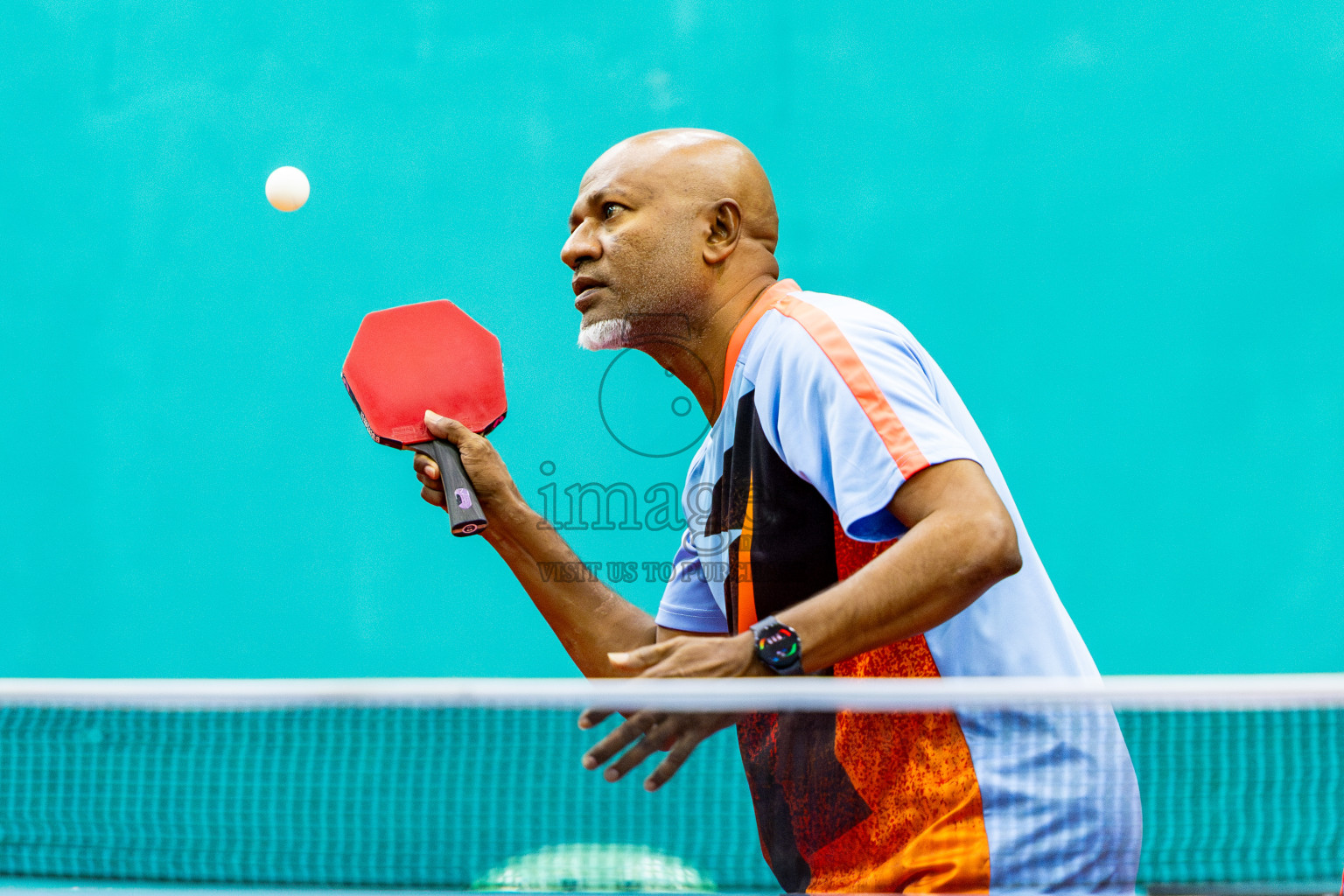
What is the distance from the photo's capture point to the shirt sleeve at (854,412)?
1.46m

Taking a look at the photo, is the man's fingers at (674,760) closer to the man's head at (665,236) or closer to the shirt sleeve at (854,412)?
the shirt sleeve at (854,412)

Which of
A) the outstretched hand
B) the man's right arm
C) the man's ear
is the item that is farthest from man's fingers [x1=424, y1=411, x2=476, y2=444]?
the outstretched hand

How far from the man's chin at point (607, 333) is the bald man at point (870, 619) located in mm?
97

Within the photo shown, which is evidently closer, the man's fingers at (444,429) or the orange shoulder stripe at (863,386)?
the orange shoulder stripe at (863,386)

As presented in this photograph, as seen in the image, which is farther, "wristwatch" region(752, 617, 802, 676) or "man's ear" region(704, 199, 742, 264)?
"man's ear" region(704, 199, 742, 264)

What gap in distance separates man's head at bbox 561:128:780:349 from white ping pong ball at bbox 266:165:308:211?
2.31 meters

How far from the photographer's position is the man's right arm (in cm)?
219

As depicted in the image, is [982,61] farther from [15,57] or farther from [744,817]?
[15,57]

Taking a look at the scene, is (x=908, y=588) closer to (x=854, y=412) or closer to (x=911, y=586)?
(x=911, y=586)

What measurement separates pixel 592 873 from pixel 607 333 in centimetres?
91

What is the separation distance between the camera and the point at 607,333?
6.99 feet

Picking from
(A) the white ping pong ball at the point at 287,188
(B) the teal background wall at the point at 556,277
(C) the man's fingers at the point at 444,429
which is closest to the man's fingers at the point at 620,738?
(C) the man's fingers at the point at 444,429

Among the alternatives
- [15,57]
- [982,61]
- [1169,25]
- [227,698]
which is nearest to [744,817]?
[227,698]

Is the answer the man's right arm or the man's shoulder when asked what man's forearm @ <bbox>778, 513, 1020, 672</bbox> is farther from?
the man's right arm
